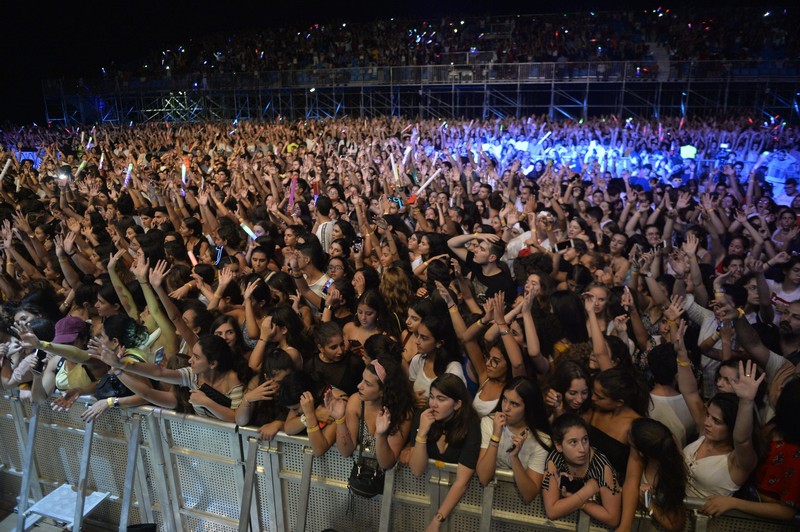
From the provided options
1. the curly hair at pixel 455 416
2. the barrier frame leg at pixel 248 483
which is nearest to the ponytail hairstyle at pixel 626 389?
the curly hair at pixel 455 416

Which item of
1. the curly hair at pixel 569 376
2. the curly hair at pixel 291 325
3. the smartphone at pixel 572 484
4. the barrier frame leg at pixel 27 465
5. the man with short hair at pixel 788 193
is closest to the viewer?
the smartphone at pixel 572 484

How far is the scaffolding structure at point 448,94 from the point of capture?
20.2 metres

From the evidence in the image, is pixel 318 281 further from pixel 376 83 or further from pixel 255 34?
pixel 255 34

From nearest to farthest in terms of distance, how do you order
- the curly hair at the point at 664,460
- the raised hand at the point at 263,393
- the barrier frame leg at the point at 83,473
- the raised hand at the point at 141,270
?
the curly hair at the point at 664,460, the raised hand at the point at 263,393, the barrier frame leg at the point at 83,473, the raised hand at the point at 141,270

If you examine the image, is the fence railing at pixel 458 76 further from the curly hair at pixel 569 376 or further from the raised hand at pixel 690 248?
the curly hair at pixel 569 376

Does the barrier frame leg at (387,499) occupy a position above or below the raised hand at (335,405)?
below

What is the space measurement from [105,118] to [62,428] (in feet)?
94.9

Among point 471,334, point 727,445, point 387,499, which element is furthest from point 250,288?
point 727,445

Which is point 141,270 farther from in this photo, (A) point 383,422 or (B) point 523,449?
(B) point 523,449

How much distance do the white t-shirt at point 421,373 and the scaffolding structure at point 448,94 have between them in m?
18.1

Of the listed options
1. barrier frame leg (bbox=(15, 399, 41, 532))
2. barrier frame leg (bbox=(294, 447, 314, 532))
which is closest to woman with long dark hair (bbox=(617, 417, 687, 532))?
barrier frame leg (bbox=(294, 447, 314, 532))

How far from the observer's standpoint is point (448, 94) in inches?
986

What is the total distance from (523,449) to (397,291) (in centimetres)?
174

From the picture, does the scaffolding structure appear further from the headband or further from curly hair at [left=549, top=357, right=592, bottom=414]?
the headband
